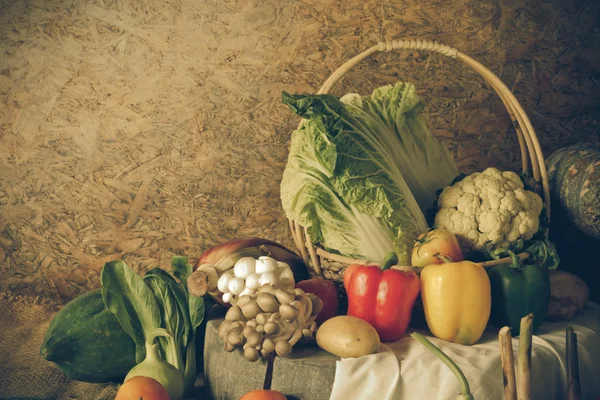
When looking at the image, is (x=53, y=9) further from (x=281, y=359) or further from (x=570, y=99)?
(x=570, y=99)

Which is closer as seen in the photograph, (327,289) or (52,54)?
(327,289)

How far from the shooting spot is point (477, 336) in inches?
68.7

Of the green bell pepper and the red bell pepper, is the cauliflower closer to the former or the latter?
→ the green bell pepper

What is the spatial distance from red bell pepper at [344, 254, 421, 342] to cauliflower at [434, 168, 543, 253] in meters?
0.33

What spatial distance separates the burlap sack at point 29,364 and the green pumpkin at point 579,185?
1.92m

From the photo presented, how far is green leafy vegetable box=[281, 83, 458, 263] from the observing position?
1.90 m

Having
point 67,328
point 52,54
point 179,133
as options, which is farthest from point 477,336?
point 52,54

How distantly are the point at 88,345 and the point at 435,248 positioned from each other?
127 centimetres

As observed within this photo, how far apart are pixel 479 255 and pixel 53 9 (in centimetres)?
216

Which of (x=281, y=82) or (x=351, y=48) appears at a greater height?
(x=351, y=48)

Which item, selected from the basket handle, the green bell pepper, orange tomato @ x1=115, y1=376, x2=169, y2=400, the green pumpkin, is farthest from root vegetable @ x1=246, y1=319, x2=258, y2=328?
the green pumpkin

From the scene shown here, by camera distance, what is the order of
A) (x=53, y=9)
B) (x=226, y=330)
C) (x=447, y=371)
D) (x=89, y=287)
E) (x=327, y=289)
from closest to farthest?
(x=447, y=371), (x=226, y=330), (x=327, y=289), (x=53, y=9), (x=89, y=287)

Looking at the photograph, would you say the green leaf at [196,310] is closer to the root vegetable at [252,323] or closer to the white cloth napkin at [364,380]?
the root vegetable at [252,323]

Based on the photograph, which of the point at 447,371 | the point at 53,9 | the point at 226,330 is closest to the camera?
the point at 447,371
